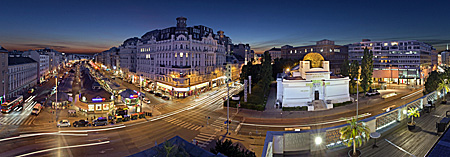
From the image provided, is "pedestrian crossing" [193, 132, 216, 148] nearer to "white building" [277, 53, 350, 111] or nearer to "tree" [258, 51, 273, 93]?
"white building" [277, 53, 350, 111]

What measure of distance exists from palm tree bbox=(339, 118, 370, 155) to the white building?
99.6 ft

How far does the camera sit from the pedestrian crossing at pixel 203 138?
2999 centimetres

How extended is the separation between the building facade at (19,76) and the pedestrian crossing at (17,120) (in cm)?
2610

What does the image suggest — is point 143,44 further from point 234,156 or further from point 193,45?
point 234,156

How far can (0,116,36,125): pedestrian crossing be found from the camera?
39062 millimetres

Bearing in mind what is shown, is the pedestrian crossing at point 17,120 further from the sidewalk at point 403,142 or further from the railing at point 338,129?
the sidewalk at point 403,142

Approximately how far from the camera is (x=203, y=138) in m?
32.2

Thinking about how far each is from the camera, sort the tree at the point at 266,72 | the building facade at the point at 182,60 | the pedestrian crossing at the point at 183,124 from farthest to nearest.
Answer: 1. the building facade at the point at 182,60
2. the tree at the point at 266,72
3. the pedestrian crossing at the point at 183,124

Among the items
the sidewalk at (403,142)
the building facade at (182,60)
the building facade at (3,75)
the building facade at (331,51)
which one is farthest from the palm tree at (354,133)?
the building facade at (331,51)

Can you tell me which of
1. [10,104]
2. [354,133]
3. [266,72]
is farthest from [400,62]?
[10,104]

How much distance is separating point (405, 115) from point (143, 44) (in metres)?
88.9

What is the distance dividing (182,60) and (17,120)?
40080 mm

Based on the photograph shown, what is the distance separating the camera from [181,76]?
6819 cm

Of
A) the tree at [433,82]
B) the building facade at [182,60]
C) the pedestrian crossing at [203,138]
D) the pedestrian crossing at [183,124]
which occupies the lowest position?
the pedestrian crossing at [203,138]
